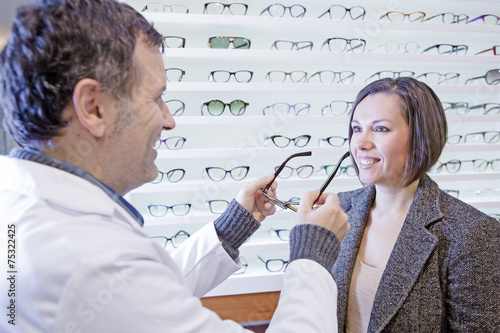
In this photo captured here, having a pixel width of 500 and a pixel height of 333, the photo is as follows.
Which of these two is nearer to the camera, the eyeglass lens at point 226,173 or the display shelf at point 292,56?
the display shelf at point 292,56

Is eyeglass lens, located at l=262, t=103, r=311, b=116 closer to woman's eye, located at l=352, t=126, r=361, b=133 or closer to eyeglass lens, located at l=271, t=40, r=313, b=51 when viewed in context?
eyeglass lens, located at l=271, t=40, r=313, b=51

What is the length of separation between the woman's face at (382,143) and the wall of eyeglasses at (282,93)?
2.02 ft

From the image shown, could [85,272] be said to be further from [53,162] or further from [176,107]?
[176,107]

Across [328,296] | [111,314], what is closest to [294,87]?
[328,296]

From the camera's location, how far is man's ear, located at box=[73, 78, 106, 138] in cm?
63

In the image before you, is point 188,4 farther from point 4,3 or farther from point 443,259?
point 443,259

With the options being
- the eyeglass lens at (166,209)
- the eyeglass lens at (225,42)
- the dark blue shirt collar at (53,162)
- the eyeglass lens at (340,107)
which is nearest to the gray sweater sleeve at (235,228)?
the dark blue shirt collar at (53,162)

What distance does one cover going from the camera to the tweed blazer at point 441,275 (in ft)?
3.24

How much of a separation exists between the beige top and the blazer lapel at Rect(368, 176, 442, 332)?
61mm

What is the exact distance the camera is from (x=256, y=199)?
118 centimetres

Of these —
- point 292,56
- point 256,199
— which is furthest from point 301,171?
point 256,199

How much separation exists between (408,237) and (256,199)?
492mm

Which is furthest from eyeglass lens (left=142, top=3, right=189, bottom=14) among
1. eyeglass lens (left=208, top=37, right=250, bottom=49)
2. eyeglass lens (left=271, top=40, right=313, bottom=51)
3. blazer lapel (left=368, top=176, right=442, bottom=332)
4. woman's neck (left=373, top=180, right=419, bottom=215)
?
blazer lapel (left=368, top=176, right=442, bottom=332)

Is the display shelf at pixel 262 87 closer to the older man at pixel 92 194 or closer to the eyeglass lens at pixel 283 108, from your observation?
the eyeglass lens at pixel 283 108
